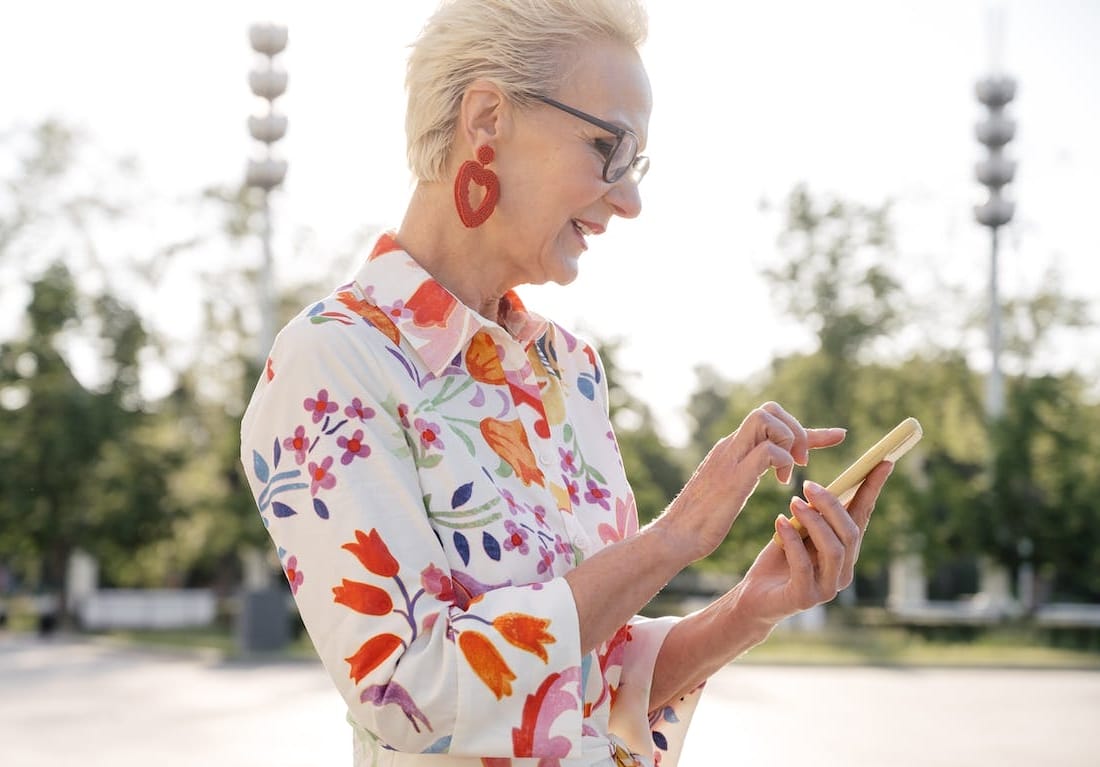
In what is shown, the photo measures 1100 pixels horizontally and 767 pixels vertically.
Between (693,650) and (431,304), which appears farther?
(693,650)

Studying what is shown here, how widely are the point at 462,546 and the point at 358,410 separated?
0.22m

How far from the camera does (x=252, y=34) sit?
554 inches

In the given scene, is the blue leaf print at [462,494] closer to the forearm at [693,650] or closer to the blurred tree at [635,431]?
the forearm at [693,650]

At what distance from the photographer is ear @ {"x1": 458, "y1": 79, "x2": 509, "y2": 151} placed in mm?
2002

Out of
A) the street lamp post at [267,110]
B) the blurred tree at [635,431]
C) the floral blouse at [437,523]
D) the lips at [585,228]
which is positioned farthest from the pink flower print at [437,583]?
the blurred tree at [635,431]

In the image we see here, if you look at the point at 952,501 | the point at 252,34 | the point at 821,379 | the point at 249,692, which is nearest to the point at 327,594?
the point at 252,34

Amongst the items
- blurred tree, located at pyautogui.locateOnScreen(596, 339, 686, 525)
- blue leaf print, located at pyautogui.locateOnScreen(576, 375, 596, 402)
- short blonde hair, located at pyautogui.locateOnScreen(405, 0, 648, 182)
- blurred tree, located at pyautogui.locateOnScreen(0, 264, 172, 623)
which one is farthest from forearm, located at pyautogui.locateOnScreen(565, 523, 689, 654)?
blurred tree, located at pyautogui.locateOnScreen(0, 264, 172, 623)

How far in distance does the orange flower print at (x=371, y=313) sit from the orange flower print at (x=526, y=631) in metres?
0.46

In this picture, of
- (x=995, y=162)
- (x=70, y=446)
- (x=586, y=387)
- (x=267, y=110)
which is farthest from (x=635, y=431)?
(x=586, y=387)

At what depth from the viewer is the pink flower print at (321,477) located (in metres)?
1.75

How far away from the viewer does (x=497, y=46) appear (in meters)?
2.01

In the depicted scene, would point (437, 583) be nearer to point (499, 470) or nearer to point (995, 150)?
point (499, 470)

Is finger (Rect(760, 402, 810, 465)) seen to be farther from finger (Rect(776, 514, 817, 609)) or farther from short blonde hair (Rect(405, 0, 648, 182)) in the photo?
short blonde hair (Rect(405, 0, 648, 182))

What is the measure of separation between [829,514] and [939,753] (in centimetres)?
918
